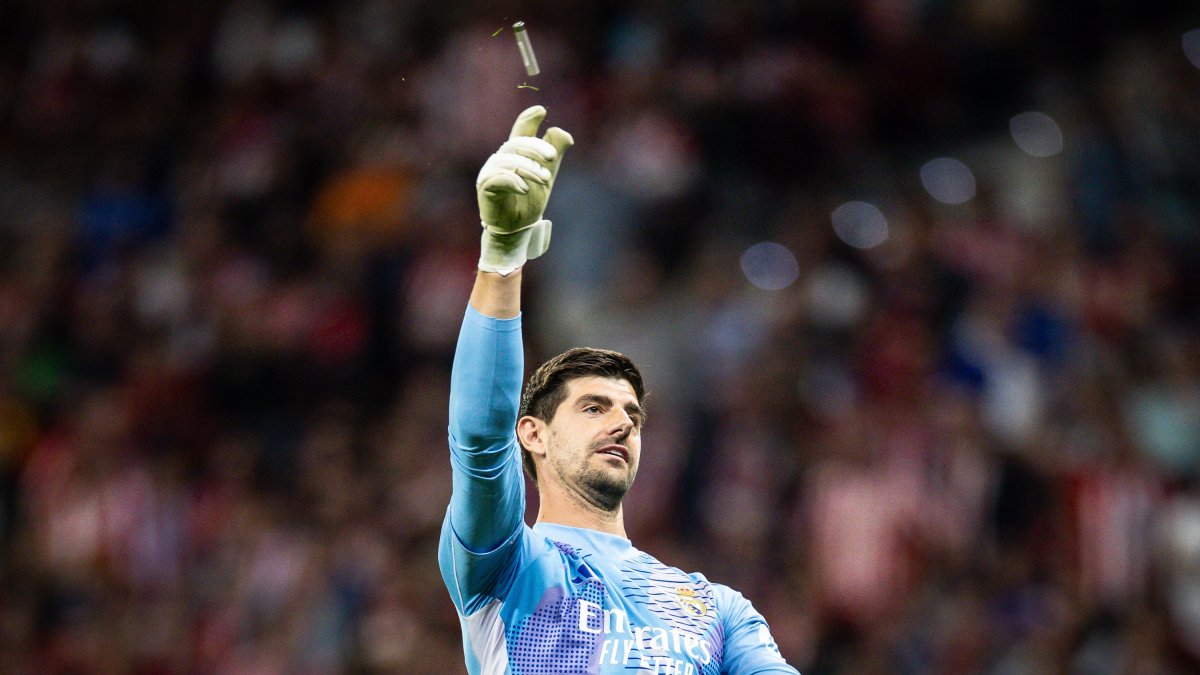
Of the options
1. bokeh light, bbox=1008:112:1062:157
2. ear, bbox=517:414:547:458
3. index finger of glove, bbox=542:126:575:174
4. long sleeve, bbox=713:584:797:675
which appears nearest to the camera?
index finger of glove, bbox=542:126:575:174

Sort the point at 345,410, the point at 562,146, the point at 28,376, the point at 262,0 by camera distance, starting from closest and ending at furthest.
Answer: the point at 562,146 < the point at 345,410 < the point at 28,376 < the point at 262,0

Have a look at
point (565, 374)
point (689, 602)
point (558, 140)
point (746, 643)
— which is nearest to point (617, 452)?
point (565, 374)

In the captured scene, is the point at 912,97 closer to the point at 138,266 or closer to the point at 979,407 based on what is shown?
→ the point at 979,407

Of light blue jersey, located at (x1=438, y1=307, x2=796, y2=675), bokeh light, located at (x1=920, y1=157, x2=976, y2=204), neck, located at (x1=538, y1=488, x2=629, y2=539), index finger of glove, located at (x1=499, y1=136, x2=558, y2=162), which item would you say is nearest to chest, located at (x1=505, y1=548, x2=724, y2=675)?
light blue jersey, located at (x1=438, y1=307, x2=796, y2=675)

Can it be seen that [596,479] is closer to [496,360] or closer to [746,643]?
[746,643]

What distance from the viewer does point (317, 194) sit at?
38.3 feet

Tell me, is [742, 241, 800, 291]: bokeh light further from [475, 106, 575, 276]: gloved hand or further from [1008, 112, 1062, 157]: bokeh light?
[475, 106, 575, 276]: gloved hand

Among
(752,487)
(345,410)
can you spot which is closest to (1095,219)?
(752,487)

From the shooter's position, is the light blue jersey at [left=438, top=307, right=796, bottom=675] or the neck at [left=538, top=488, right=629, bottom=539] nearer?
the light blue jersey at [left=438, top=307, right=796, bottom=675]

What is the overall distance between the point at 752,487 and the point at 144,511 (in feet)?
14.1

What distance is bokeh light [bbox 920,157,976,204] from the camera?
33.7 ft

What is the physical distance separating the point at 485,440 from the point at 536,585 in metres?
0.52

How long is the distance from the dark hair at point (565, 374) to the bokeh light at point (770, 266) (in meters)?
5.29

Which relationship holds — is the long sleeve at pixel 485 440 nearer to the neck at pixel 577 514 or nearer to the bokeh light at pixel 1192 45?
the neck at pixel 577 514
